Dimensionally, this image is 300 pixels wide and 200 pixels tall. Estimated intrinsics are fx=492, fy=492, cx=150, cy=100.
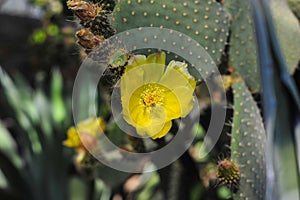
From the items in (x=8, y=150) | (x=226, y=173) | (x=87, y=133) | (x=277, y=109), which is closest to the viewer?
(x=226, y=173)

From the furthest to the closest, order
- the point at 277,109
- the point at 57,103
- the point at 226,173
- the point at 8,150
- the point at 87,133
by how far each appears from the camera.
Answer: the point at 57,103 < the point at 8,150 < the point at 87,133 < the point at 277,109 < the point at 226,173

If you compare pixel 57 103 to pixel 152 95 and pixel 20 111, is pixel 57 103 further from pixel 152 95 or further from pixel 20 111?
pixel 152 95

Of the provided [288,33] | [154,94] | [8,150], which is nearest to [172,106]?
[154,94]

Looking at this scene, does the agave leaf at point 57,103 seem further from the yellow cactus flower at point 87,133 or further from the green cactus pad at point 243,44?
the green cactus pad at point 243,44

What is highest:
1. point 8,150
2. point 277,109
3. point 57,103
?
point 277,109

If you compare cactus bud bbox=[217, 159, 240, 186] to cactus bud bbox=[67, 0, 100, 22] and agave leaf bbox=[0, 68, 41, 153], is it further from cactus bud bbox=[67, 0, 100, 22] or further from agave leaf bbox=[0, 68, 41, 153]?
agave leaf bbox=[0, 68, 41, 153]

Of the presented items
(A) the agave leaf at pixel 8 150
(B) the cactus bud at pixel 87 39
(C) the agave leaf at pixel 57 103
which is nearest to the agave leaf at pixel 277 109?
(B) the cactus bud at pixel 87 39

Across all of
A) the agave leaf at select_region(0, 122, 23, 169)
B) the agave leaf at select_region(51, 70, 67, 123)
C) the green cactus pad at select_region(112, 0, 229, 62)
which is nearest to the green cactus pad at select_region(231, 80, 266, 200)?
the green cactus pad at select_region(112, 0, 229, 62)
